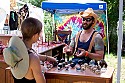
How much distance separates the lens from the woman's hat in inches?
59.0

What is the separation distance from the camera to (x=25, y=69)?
58.9 inches

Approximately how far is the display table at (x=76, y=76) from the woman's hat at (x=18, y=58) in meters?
0.30

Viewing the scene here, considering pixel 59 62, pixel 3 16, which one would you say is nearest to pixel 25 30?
pixel 59 62

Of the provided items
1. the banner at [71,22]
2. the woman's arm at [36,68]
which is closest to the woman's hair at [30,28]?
the woman's arm at [36,68]

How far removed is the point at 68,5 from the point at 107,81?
→ 4.39m

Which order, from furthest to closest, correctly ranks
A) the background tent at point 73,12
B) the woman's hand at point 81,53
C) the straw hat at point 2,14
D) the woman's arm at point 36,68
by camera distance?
the background tent at point 73,12
the straw hat at point 2,14
the woman's hand at point 81,53
the woman's arm at point 36,68

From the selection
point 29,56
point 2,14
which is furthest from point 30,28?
point 2,14

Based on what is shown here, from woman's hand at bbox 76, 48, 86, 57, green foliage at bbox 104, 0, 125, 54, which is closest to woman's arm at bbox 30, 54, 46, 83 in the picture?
woman's hand at bbox 76, 48, 86, 57

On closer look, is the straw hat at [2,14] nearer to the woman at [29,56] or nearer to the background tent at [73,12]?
the background tent at [73,12]

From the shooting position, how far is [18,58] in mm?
1513

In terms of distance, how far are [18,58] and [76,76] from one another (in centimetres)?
46

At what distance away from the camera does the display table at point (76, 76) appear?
5.49 ft

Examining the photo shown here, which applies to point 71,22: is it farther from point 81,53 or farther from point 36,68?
point 36,68

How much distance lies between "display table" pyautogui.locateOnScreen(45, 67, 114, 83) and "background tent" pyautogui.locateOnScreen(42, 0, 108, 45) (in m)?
3.91
